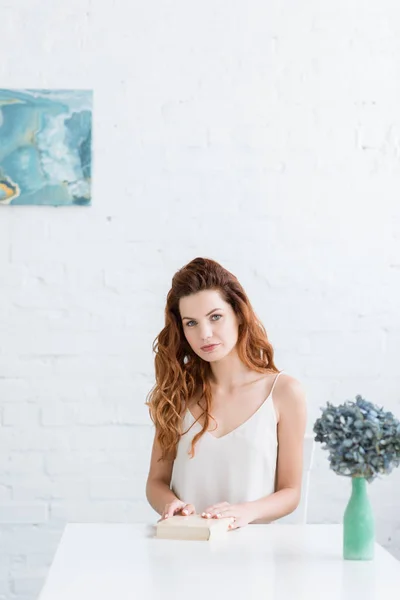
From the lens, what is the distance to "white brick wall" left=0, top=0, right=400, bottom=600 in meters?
3.16

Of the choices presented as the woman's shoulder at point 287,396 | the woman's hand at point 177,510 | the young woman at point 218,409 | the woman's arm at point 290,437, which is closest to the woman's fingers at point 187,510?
the woman's hand at point 177,510

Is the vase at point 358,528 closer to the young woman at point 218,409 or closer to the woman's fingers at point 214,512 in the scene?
the woman's fingers at point 214,512


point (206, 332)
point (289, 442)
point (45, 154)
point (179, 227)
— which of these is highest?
point (45, 154)

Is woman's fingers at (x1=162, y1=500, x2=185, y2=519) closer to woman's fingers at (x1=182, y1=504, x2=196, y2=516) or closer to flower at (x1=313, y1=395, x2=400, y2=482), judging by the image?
woman's fingers at (x1=182, y1=504, x2=196, y2=516)

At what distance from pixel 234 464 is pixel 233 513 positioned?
0.29m

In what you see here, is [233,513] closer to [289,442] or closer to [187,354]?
[289,442]

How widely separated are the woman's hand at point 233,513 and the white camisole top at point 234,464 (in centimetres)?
21

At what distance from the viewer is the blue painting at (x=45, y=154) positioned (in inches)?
124

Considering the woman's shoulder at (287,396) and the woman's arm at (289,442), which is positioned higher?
the woman's shoulder at (287,396)

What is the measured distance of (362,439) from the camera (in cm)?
174

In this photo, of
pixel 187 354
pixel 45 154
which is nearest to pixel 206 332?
pixel 187 354

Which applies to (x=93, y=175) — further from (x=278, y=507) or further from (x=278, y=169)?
(x=278, y=507)

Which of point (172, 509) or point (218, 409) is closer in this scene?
point (172, 509)

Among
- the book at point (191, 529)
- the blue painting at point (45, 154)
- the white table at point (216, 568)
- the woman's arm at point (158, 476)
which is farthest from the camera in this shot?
the blue painting at point (45, 154)
